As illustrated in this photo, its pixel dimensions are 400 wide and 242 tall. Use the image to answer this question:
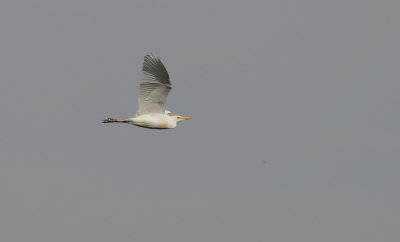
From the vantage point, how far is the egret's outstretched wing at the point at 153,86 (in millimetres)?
37406

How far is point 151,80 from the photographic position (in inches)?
1495

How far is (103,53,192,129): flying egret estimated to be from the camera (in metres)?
37.5

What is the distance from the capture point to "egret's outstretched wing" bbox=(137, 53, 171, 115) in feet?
123

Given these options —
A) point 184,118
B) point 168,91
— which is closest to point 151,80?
point 168,91

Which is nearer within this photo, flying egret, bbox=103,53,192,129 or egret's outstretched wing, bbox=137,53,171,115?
egret's outstretched wing, bbox=137,53,171,115

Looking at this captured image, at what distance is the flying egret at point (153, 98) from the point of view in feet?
123

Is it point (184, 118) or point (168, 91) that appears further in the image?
point (184, 118)

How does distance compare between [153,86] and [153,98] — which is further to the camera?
[153,98]

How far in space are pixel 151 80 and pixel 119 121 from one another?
7.26 ft

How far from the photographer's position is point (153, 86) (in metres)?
38.2

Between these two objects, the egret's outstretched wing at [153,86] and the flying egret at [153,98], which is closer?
the egret's outstretched wing at [153,86]

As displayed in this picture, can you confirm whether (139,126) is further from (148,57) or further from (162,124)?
(148,57)

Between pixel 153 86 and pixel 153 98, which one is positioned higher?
pixel 153 86

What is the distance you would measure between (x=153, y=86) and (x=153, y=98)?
742 millimetres
